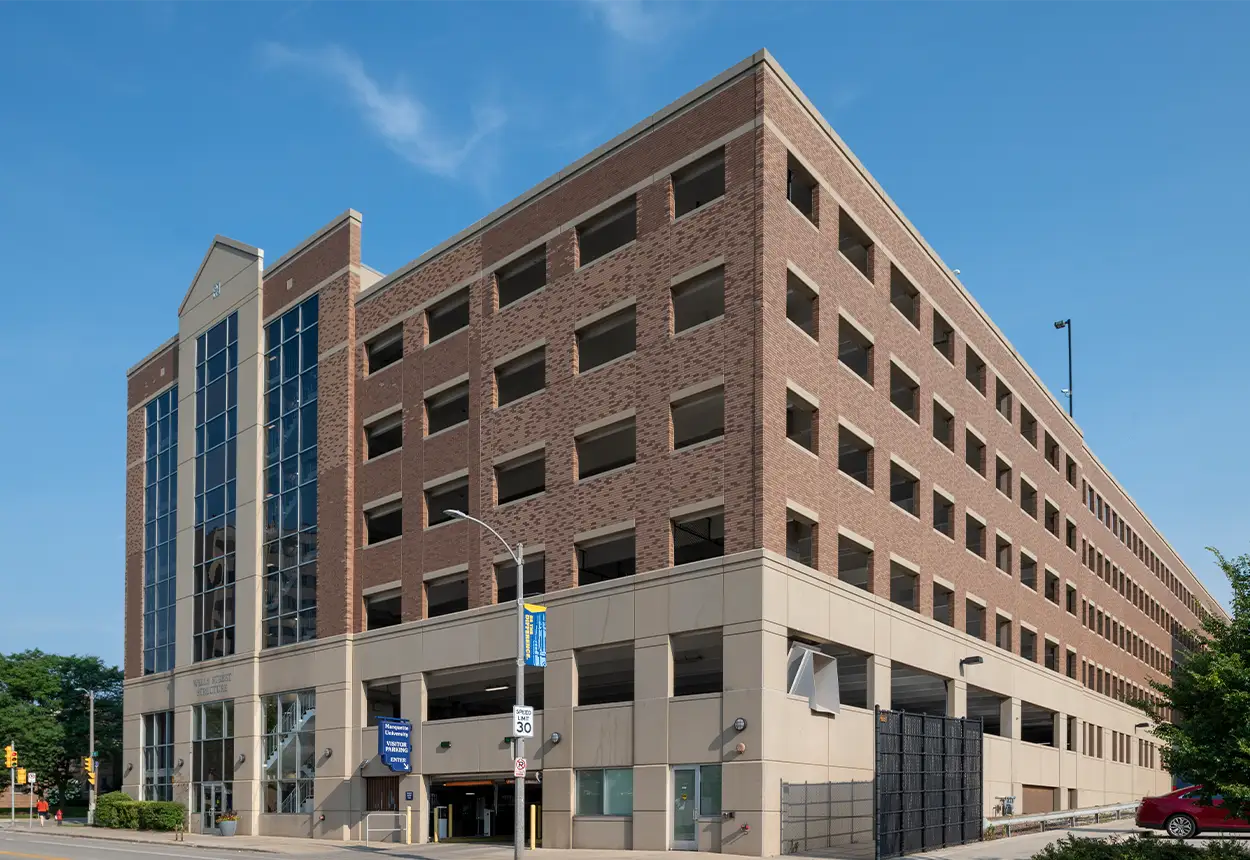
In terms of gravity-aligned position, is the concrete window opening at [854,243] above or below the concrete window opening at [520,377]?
above

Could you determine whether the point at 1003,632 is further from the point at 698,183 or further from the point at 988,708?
the point at 698,183

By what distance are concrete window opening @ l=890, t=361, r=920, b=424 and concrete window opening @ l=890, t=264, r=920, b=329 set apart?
7.40 ft

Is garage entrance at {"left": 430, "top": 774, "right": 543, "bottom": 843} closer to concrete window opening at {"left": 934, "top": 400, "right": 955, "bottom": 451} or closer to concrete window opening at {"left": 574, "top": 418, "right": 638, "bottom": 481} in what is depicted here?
concrete window opening at {"left": 574, "top": 418, "right": 638, "bottom": 481}

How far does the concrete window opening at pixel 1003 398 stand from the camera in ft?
195

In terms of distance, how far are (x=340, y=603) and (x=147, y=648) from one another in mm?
19958

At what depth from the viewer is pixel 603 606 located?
1578 inches

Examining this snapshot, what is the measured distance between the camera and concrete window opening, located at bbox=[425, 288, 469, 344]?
48938mm

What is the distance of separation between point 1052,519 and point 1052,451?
12.6 feet

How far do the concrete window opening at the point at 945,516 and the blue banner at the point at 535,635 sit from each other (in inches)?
739

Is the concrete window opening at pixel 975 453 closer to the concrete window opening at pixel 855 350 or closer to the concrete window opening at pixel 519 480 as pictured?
the concrete window opening at pixel 855 350

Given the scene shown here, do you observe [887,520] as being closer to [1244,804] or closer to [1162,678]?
[1244,804]

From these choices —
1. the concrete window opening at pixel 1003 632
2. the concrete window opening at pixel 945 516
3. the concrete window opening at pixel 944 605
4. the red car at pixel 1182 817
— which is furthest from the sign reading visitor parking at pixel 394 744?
the concrete window opening at pixel 1003 632

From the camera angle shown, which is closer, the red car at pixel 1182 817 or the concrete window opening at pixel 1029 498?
the red car at pixel 1182 817

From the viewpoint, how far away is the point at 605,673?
50.4 metres
